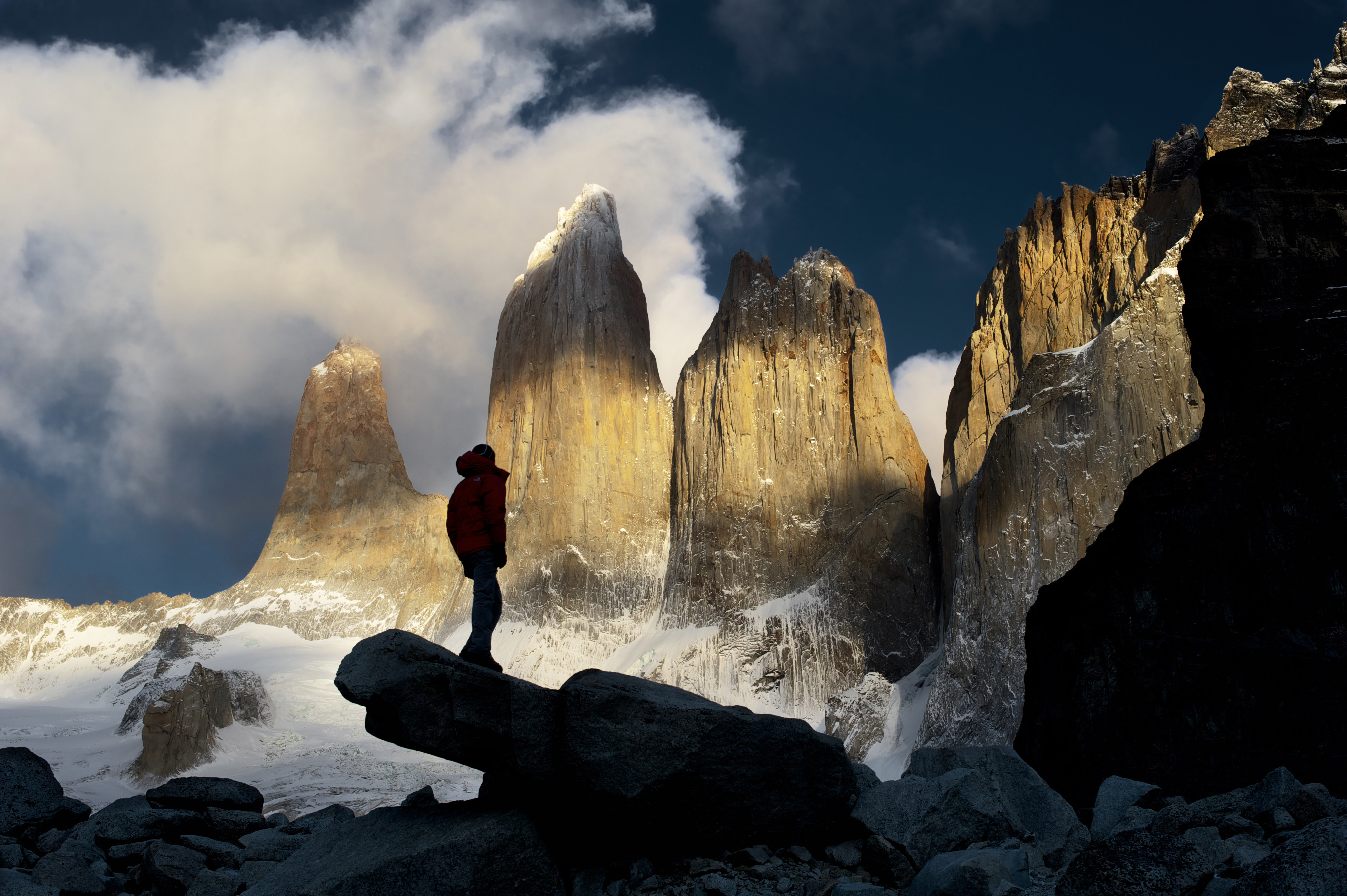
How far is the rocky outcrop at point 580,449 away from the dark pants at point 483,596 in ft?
134

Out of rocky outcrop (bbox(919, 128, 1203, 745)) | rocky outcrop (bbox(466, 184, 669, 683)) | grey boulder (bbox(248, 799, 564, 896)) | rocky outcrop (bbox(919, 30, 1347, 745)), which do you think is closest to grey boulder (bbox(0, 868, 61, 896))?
grey boulder (bbox(248, 799, 564, 896))

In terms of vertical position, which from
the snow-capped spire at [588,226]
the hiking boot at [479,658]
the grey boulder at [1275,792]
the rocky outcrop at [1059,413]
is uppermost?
the snow-capped spire at [588,226]

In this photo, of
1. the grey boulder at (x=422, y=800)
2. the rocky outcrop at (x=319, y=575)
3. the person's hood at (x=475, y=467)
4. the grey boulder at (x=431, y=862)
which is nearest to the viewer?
the grey boulder at (x=431, y=862)

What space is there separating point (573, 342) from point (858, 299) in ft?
61.5

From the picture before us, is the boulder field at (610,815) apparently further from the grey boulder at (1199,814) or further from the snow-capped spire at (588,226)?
the snow-capped spire at (588,226)

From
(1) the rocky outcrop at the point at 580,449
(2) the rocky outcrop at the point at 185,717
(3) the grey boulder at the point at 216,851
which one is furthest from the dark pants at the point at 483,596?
(2) the rocky outcrop at the point at 185,717

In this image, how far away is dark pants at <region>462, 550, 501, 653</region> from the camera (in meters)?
7.16

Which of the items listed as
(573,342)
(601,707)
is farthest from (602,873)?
(573,342)

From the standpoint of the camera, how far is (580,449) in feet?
184

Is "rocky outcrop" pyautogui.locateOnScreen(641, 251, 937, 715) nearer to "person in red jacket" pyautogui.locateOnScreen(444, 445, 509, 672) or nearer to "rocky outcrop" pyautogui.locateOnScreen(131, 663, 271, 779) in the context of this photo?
"rocky outcrop" pyautogui.locateOnScreen(131, 663, 271, 779)

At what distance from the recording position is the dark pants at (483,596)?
23.5ft

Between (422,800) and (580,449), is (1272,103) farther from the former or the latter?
(580,449)

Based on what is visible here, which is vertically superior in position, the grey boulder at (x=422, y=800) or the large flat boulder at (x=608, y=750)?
the large flat boulder at (x=608, y=750)

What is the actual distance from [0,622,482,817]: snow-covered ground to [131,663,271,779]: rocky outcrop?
24.9 inches
